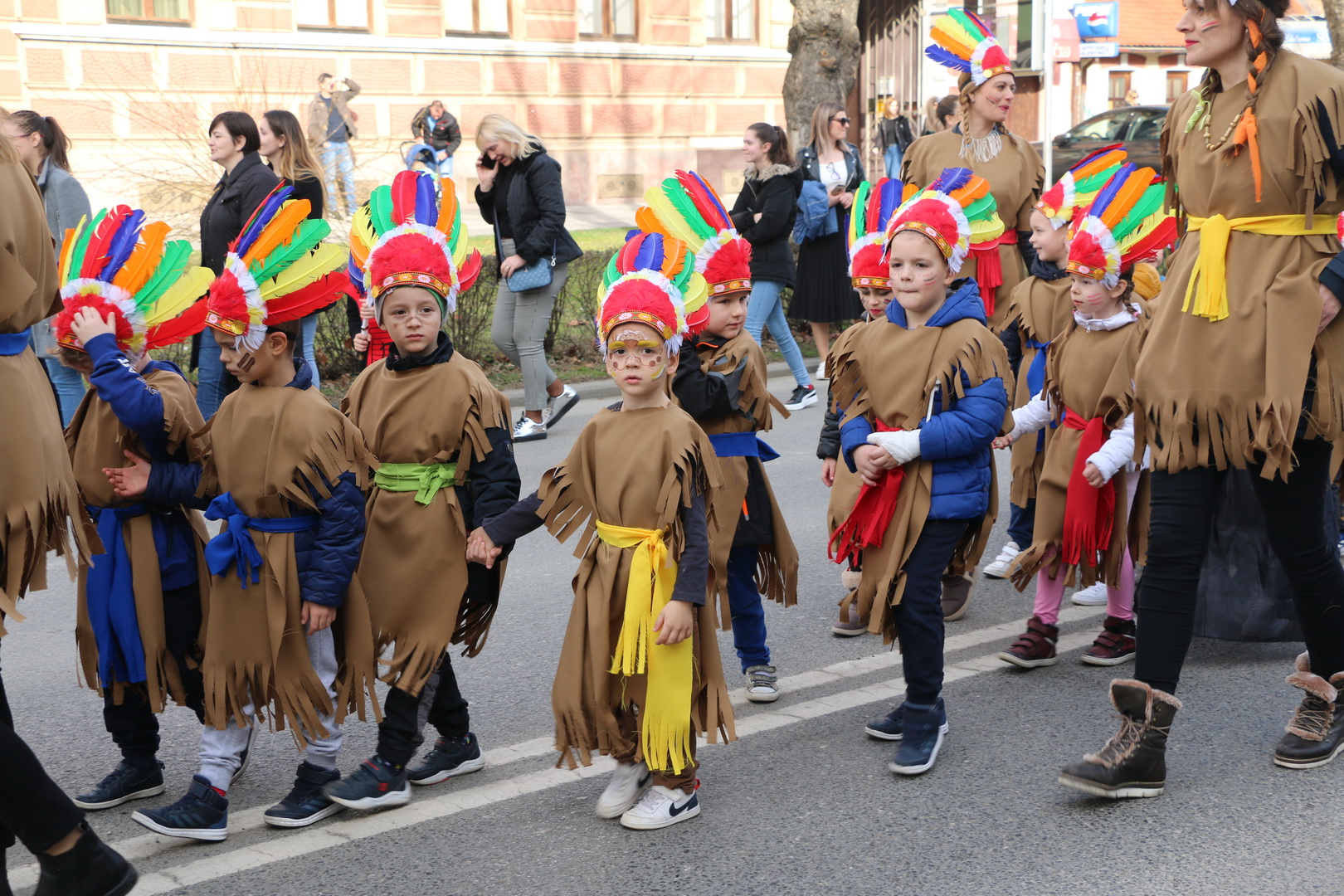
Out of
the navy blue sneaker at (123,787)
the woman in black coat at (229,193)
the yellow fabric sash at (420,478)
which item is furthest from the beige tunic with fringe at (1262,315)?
the woman in black coat at (229,193)

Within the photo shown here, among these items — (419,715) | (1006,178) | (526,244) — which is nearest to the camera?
(419,715)

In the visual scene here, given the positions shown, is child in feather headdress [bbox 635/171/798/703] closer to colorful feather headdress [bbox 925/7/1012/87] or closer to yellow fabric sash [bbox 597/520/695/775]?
yellow fabric sash [bbox 597/520/695/775]

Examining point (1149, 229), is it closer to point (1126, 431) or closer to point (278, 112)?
point (1126, 431)

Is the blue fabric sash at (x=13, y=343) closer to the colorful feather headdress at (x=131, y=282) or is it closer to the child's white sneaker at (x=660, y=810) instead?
the colorful feather headdress at (x=131, y=282)

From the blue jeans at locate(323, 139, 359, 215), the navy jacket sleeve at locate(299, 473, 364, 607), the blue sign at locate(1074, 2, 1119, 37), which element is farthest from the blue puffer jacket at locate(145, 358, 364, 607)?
the blue sign at locate(1074, 2, 1119, 37)

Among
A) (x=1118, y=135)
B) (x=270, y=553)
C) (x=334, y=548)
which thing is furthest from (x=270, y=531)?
(x=1118, y=135)

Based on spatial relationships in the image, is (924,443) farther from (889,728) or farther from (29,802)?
(29,802)

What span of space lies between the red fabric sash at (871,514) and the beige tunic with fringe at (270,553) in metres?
1.42

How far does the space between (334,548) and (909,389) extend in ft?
5.29

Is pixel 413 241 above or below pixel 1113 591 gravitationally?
above

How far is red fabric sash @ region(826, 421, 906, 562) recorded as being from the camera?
4055mm

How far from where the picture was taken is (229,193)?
7730mm

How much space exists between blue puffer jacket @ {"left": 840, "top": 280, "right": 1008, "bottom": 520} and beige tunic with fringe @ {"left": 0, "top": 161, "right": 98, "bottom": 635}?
82.9 inches

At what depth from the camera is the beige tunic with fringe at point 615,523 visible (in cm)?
359
